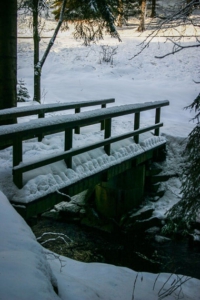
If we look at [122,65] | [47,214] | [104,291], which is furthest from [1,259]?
[122,65]

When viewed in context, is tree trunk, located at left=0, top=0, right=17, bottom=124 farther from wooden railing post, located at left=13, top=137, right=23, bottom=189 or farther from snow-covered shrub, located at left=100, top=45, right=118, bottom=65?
snow-covered shrub, located at left=100, top=45, right=118, bottom=65

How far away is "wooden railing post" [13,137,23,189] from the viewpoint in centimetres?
495

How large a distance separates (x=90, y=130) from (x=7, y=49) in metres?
4.41

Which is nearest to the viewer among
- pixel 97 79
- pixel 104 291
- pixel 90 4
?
pixel 104 291

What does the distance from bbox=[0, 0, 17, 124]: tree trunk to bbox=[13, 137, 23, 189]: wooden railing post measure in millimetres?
2936

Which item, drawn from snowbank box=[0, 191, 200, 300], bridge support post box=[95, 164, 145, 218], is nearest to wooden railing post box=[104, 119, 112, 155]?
bridge support post box=[95, 164, 145, 218]

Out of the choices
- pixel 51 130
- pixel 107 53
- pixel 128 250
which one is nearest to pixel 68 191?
pixel 51 130

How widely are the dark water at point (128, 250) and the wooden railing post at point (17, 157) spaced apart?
2.90 meters

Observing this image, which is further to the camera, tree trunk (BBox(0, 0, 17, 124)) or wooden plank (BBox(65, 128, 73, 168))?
tree trunk (BBox(0, 0, 17, 124))

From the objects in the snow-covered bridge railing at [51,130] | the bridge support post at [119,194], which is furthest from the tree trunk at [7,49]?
the bridge support post at [119,194]

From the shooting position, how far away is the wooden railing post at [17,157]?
16.3ft

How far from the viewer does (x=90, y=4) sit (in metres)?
13.9

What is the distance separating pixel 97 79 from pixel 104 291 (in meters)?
19.6

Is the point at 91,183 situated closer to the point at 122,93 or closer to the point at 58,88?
the point at 122,93
